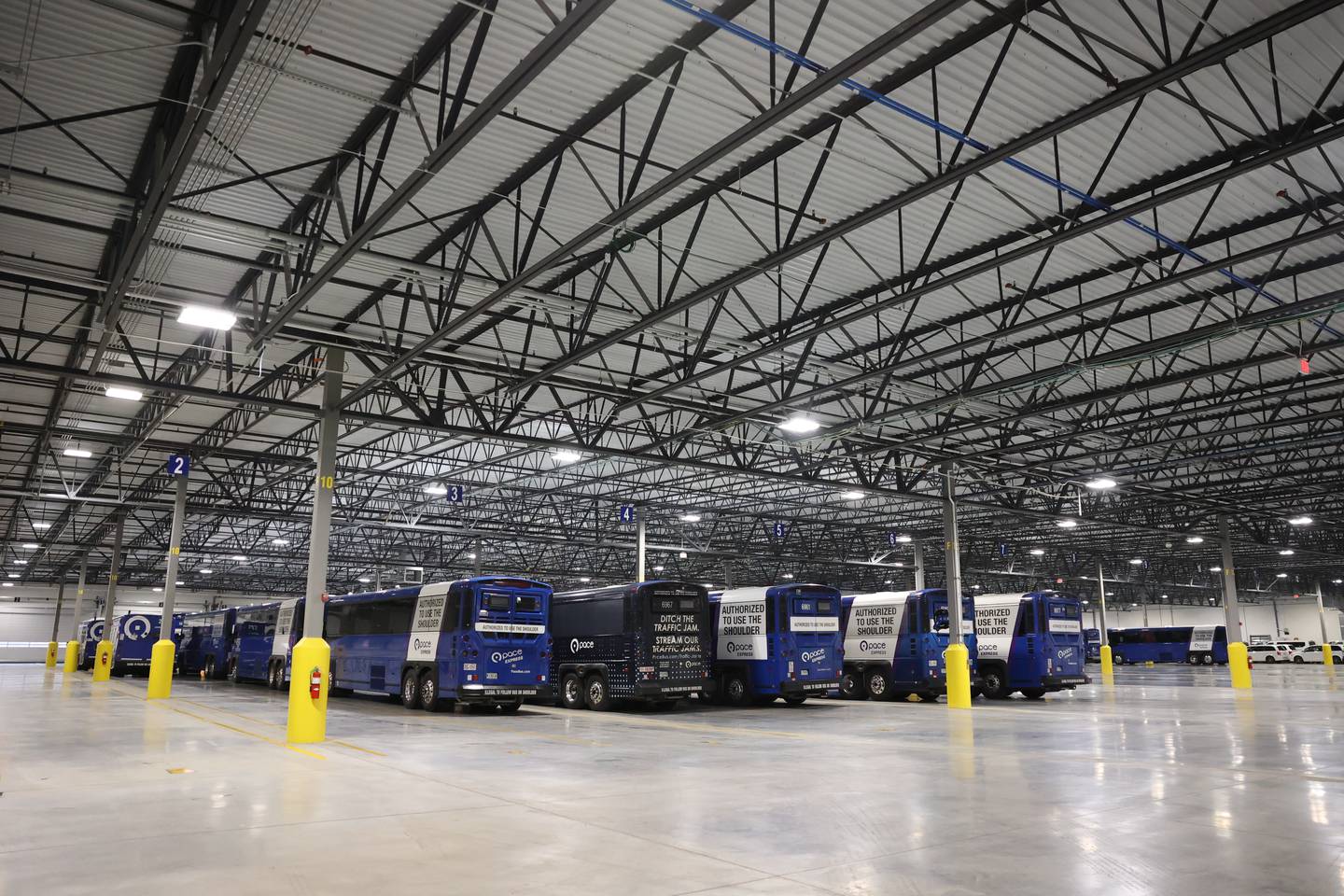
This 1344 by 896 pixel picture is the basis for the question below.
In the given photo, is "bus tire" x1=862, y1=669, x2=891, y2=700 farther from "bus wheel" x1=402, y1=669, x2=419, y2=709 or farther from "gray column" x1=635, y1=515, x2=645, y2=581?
"bus wheel" x1=402, y1=669, x2=419, y2=709

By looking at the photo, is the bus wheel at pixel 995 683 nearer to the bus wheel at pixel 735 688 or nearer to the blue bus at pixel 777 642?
the blue bus at pixel 777 642

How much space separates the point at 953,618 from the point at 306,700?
17.1 metres

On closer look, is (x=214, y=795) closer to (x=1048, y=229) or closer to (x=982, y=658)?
(x=1048, y=229)

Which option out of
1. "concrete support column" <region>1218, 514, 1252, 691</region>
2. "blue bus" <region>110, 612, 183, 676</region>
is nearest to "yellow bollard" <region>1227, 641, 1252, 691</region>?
"concrete support column" <region>1218, 514, 1252, 691</region>

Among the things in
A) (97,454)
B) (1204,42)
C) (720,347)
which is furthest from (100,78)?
(97,454)

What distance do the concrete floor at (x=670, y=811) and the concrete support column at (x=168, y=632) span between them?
7875 millimetres

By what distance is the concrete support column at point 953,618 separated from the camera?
23203mm

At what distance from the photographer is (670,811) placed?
8328 millimetres

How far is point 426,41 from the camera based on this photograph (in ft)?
32.8

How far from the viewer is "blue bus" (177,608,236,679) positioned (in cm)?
3816

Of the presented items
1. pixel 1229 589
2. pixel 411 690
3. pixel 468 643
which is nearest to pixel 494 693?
pixel 468 643

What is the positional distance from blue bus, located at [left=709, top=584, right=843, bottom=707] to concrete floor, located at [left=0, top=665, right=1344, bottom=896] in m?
6.63

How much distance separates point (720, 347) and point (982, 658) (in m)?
15.8

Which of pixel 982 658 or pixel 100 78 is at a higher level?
pixel 100 78
